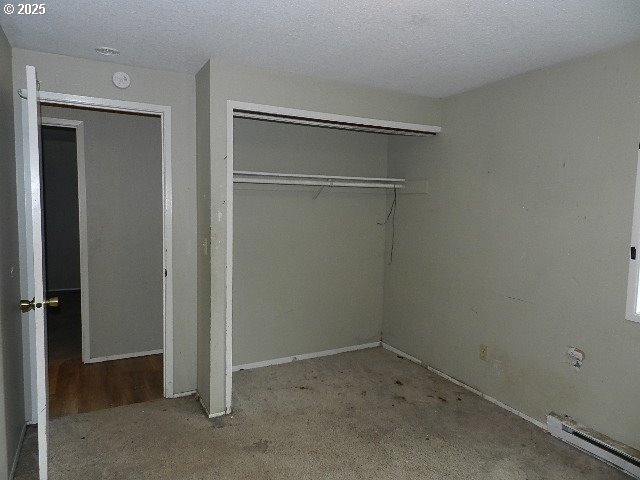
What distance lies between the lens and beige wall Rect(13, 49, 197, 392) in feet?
8.86

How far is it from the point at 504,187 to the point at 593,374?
132 cm

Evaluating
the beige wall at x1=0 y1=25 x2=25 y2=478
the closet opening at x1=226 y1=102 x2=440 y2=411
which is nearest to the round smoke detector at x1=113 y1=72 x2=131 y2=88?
the beige wall at x1=0 y1=25 x2=25 y2=478

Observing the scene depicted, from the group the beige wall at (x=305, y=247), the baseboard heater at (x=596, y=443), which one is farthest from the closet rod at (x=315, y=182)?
the baseboard heater at (x=596, y=443)

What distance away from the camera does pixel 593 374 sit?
2514 mm

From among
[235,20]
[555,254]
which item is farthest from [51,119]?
[555,254]

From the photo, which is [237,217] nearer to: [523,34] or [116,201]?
[116,201]

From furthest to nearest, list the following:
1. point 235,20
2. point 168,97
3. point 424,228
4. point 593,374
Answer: point 424,228
point 168,97
point 593,374
point 235,20

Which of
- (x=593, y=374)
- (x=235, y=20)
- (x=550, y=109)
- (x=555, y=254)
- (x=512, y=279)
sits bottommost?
(x=593, y=374)

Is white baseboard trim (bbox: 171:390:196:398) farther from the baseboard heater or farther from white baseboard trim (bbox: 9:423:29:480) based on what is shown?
the baseboard heater

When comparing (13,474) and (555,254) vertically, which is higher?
(555,254)

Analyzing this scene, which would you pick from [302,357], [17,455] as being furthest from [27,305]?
[302,357]

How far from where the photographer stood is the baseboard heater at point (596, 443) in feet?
7.55

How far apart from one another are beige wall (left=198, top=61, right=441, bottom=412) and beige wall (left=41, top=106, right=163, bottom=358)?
4.24ft

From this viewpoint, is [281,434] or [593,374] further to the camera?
[281,434]
